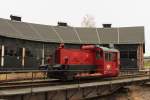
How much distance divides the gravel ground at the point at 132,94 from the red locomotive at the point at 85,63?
1.63 metres

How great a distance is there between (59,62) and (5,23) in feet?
73.6

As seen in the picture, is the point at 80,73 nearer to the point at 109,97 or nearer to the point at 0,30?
the point at 109,97

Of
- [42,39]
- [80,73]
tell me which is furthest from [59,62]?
[42,39]

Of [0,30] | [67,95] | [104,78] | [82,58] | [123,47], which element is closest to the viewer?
[67,95]

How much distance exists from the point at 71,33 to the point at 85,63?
86.1 ft

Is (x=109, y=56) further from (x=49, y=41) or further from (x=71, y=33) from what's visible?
(x=71, y=33)

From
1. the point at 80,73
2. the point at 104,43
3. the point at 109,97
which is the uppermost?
the point at 104,43

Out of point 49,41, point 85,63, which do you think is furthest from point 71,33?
point 85,63

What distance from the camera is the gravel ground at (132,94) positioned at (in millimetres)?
23977

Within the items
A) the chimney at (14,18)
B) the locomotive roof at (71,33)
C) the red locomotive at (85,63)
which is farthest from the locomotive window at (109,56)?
the chimney at (14,18)

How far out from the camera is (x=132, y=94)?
25.6m

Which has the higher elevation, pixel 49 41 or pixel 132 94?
pixel 49 41

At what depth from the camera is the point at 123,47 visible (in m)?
47.9

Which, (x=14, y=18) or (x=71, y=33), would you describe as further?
(x=71, y=33)
